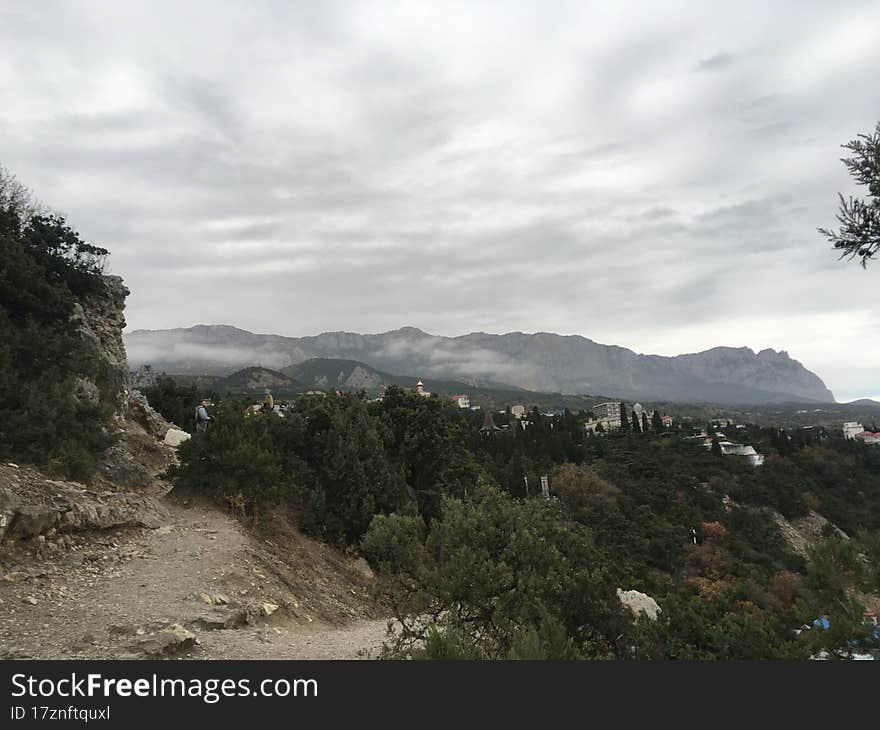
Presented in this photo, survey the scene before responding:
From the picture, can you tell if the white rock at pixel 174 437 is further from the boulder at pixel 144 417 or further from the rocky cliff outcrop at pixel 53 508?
the rocky cliff outcrop at pixel 53 508

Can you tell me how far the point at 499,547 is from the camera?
397 inches

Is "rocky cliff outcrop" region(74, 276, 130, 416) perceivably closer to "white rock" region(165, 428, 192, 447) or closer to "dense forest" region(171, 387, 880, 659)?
"white rock" region(165, 428, 192, 447)

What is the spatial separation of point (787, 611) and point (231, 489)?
32822 millimetres

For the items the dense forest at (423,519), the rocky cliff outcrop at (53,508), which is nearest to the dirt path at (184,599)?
the rocky cliff outcrop at (53,508)

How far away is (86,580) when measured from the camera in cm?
1155

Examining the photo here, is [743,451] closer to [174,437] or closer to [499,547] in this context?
[174,437]

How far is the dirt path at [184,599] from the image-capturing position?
30.5 ft

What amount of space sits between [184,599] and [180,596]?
0.43ft

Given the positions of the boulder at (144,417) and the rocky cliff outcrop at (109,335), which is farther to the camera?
the boulder at (144,417)

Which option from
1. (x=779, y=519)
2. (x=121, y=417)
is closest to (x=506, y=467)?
(x=779, y=519)

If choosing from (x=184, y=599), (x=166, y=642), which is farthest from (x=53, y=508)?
(x=166, y=642)

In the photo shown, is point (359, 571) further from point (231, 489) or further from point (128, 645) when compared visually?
point (128, 645)

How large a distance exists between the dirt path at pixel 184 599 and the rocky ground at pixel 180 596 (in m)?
0.03

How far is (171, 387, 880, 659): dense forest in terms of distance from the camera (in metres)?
9.25
